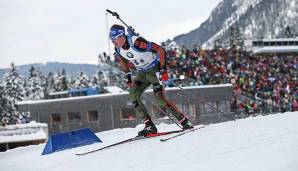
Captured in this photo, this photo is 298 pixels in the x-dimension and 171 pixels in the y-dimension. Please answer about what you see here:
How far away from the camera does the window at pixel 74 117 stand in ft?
124

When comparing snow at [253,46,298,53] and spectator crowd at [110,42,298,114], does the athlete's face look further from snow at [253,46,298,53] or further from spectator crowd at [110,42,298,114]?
snow at [253,46,298,53]

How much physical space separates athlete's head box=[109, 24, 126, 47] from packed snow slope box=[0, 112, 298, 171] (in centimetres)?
182

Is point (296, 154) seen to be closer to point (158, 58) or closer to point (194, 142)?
point (194, 142)

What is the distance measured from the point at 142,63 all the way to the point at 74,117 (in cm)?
3008

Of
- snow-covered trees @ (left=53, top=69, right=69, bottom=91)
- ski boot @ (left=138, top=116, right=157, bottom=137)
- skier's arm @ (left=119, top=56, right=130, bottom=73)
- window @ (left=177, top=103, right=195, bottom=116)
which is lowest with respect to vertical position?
window @ (left=177, top=103, right=195, bottom=116)

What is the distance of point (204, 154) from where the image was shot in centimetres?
575

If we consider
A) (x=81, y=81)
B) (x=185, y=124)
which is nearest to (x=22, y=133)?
(x=185, y=124)

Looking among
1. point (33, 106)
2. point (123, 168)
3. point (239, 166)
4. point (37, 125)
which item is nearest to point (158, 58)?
point (123, 168)

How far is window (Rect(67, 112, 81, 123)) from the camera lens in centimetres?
3772

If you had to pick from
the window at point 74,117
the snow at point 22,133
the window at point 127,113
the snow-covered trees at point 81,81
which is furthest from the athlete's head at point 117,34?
the snow-covered trees at point 81,81

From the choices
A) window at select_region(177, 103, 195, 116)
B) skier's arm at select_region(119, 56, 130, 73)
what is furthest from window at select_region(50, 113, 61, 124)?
skier's arm at select_region(119, 56, 130, 73)

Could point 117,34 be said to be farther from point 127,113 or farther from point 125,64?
point 127,113

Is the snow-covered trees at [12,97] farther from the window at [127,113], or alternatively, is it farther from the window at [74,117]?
the window at [127,113]

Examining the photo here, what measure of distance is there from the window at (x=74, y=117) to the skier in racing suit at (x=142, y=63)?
1152 inches
